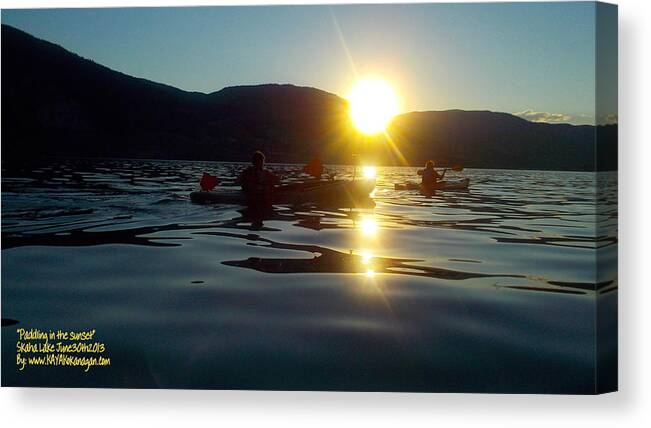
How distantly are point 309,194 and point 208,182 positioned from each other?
85.1 inches

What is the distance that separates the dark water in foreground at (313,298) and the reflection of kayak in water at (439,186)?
11.3ft

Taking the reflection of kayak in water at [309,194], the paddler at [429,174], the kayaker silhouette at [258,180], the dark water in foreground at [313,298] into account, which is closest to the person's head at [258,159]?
the kayaker silhouette at [258,180]

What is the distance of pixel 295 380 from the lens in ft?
18.8

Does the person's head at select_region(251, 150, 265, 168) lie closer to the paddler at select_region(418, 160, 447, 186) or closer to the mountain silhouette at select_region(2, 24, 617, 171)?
the mountain silhouette at select_region(2, 24, 617, 171)

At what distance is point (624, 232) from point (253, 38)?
160 inches

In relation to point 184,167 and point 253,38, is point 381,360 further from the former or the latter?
point 184,167

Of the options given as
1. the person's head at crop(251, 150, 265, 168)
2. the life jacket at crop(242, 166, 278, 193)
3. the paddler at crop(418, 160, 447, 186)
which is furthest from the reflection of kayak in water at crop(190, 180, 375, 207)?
the person's head at crop(251, 150, 265, 168)

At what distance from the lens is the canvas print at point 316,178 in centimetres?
582

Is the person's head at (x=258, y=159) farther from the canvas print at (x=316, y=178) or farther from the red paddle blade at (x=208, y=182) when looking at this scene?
the red paddle blade at (x=208, y=182)

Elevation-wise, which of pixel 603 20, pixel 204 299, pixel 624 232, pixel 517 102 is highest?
pixel 603 20

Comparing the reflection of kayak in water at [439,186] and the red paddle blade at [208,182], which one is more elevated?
the red paddle blade at [208,182]

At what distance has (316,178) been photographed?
8.84m

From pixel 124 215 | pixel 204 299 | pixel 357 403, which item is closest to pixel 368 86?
pixel 204 299

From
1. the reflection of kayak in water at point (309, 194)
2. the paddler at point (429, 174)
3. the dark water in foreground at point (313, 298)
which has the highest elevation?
the paddler at point (429, 174)
